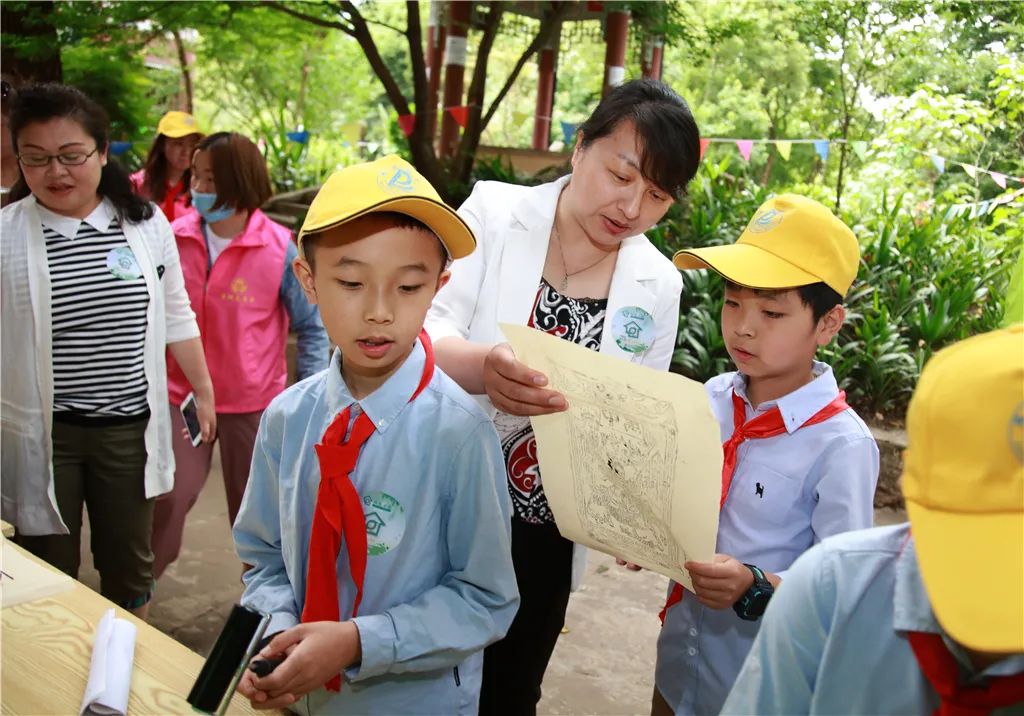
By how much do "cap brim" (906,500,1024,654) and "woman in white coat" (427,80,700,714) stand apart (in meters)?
0.95

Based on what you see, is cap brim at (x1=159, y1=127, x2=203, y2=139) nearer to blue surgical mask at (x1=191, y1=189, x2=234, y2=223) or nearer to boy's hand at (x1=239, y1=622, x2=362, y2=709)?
blue surgical mask at (x1=191, y1=189, x2=234, y2=223)

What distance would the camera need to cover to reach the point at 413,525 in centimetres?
136

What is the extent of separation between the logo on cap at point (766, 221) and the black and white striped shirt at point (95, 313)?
1.78 meters

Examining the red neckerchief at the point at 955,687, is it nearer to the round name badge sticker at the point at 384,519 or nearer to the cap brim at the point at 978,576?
the cap brim at the point at 978,576

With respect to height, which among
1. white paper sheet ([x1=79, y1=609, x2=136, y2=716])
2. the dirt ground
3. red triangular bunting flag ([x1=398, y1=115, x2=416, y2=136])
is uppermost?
red triangular bunting flag ([x1=398, y1=115, x2=416, y2=136])

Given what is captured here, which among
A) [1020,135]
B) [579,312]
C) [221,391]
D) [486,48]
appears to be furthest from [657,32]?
[579,312]

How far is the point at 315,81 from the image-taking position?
13242 millimetres

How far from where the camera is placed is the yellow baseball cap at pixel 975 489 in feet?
2.29

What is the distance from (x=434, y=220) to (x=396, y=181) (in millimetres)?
88

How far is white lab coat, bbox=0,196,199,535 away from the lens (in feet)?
7.62

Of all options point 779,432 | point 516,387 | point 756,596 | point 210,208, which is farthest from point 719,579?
point 210,208

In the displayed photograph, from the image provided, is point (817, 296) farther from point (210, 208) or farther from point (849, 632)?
point (210, 208)

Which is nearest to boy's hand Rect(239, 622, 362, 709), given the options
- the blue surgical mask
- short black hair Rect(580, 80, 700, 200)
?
short black hair Rect(580, 80, 700, 200)

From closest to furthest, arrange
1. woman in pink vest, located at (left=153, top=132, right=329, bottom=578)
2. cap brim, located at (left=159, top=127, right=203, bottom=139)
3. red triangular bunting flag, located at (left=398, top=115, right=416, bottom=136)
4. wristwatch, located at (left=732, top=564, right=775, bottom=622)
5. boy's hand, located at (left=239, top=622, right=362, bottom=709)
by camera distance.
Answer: boy's hand, located at (left=239, top=622, right=362, bottom=709) → wristwatch, located at (left=732, top=564, right=775, bottom=622) → woman in pink vest, located at (left=153, top=132, right=329, bottom=578) → cap brim, located at (left=159, top=127, right=203, bottom=139) → red triangular bunting flag, located at (left=398, top=115, right=416, bottom=136)
